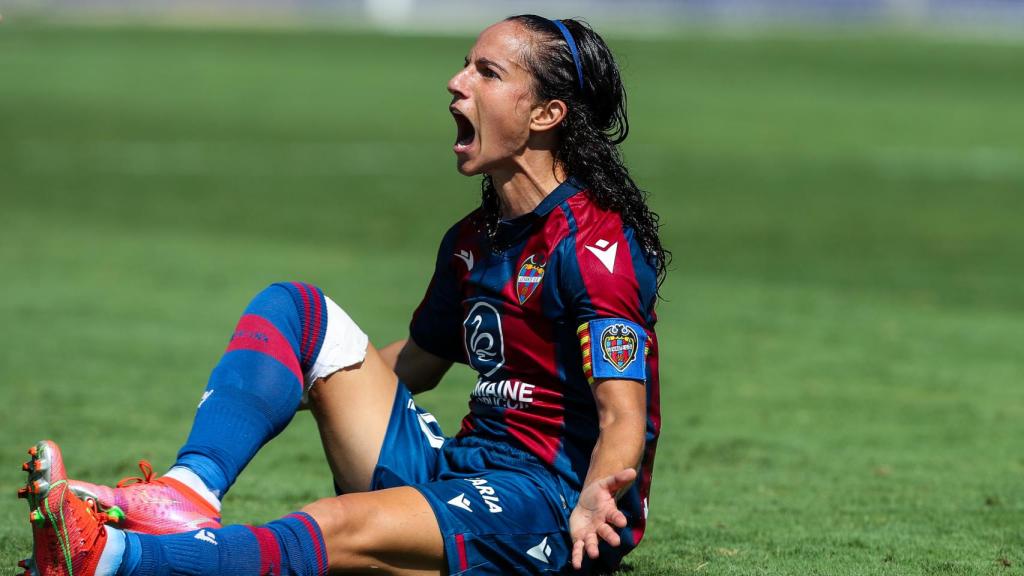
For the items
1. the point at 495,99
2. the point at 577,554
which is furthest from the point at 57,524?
the point at 495,99

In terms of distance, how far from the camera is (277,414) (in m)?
3.86

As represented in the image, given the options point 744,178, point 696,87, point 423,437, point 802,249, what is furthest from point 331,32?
point 423,437

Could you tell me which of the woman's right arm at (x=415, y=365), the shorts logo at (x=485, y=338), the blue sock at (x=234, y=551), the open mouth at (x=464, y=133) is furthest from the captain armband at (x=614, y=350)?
the woman's right arm at (x=415, y=365)

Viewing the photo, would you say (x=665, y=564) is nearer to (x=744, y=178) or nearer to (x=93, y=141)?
(x=744, y=178)

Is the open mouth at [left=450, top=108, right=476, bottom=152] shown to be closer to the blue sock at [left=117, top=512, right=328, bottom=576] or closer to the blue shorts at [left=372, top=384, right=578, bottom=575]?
the blue shorts at [left=372, top=384, right=578, bottom=575]

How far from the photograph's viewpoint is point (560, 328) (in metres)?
3.84

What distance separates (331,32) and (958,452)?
3506 cm

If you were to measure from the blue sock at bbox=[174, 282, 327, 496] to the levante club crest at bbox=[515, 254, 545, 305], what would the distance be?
20.8 inches

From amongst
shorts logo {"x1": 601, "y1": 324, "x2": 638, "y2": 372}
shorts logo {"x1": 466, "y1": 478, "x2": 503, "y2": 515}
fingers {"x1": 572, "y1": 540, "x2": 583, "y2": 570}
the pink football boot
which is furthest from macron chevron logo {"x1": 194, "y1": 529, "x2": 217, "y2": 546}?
shorts logo {"x1": 601, "y1": 324, "x2": 638, "y2": 372}

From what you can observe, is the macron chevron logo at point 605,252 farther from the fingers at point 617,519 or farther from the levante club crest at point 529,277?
the fingers at point 617,519

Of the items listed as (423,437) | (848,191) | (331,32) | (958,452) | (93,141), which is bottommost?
(958,452)

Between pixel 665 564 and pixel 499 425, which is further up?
pixel 499 425

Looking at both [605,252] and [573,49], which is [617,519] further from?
[573,49]

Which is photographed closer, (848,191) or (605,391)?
(605,391)
